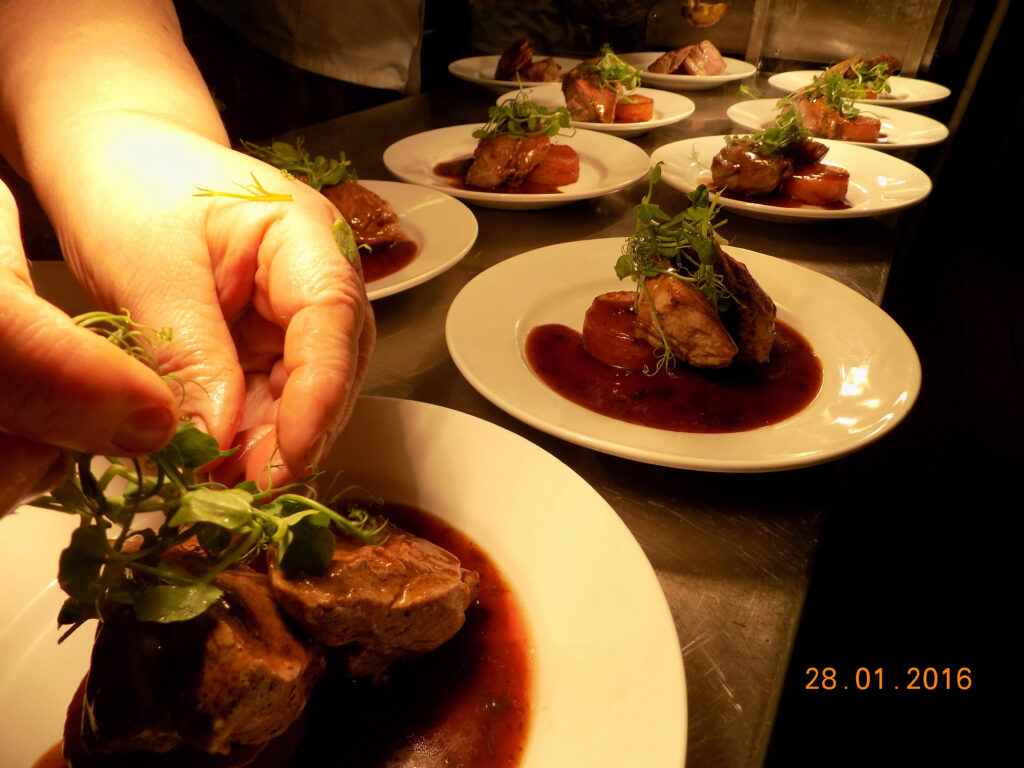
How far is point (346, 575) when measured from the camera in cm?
101

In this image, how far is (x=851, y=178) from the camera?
299cm

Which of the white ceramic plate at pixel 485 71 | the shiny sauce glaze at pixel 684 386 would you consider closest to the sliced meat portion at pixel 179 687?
the shiny sauce glaze at pixel 684 386

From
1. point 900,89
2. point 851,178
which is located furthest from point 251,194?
point 900,89

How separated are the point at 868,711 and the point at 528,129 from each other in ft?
9.23

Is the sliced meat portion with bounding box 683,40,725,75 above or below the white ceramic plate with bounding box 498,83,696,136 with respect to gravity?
above

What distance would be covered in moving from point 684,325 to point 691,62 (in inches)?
150

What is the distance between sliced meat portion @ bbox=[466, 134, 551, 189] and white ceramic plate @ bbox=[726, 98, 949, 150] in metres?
1.50

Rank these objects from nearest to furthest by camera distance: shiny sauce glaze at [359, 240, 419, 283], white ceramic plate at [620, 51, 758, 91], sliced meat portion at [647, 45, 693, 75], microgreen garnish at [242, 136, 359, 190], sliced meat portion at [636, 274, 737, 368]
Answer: sliced meat portion at [636, 274, 737, 368]
shiny sauce glaze at [359, 240, 419, 283]
microgreen garnish at [242, 136, 359, 190]
white ceramic plate at [620, 51, 758, 91]
sliced meat portion at [647, 45, 693, 75]

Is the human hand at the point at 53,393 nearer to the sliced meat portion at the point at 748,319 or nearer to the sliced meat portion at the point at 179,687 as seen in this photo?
the sliced meat portion at the point at 179,687

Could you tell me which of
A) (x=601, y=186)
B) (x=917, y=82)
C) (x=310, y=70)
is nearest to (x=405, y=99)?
(x=310, y=70)

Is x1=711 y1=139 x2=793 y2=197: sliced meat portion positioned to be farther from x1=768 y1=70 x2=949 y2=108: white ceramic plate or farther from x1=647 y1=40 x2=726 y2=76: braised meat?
x1=647 y1=40 x2=726 y2=76: braised meat

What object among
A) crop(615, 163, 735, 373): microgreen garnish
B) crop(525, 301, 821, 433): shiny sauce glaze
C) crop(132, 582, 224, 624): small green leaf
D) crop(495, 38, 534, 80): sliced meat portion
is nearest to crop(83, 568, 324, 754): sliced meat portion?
crop(132, 582, 224, 624): small green leaf

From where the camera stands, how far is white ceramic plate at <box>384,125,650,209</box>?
2551 millimetres

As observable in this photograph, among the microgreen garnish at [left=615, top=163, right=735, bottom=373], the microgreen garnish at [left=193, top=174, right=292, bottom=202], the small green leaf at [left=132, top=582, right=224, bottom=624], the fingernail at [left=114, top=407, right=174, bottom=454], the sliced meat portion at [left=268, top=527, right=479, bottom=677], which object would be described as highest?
the microgreen garnish at [left=193, top=174, right=292, bottom=202]
